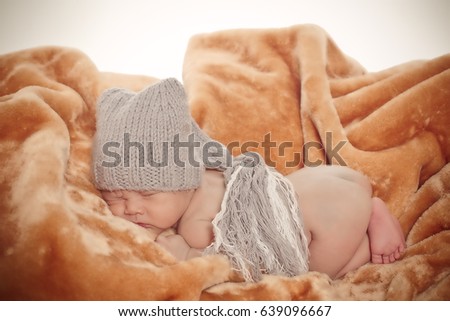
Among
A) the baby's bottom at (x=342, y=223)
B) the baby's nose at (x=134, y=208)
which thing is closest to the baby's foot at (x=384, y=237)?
the baby's bottom at (x=342, y=223)

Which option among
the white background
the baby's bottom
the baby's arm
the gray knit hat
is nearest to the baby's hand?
the baby's arm

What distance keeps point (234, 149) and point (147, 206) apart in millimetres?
350

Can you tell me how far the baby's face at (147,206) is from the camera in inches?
32.5

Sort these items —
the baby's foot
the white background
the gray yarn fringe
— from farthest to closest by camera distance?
1. the white background
2. the baby's foot
3. the gray yarn fringe

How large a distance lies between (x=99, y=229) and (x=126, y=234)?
5 cm

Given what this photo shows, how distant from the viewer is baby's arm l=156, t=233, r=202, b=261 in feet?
2.62

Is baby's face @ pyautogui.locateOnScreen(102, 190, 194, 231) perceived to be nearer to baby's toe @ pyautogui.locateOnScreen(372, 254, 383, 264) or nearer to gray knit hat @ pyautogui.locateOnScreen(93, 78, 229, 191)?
gray knit hat @ pyautogui.locateOnScreen(93, 78, 229, 191)

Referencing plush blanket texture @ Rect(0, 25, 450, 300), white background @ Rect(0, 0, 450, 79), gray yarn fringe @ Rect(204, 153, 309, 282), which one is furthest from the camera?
white background @ Rect(0, 0, 450, 79)

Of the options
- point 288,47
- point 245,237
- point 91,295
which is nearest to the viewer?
point 91,295

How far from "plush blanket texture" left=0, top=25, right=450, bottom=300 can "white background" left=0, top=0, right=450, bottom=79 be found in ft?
0.31

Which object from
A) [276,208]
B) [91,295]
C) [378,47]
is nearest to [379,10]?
[378,47]

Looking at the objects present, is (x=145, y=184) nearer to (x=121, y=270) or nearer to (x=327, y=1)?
(x=121, y=270)

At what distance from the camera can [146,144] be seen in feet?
2.65

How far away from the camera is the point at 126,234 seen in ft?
2.34
